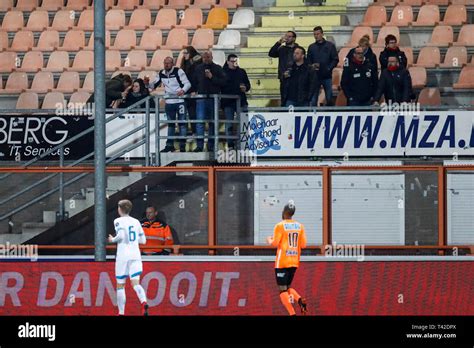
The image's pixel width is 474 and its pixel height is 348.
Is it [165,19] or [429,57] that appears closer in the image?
[429,57]

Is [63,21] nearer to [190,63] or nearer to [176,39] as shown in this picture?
[176,39]

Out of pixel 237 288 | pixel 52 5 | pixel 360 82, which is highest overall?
pixel 52 5

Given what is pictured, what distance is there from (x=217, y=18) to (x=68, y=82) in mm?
2906

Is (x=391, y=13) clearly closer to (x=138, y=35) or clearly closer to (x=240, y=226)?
(x=138, y=35)

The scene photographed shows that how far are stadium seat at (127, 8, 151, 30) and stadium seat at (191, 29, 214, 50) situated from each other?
1.18 metres

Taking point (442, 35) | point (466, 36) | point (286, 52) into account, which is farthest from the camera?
point (442, 35)

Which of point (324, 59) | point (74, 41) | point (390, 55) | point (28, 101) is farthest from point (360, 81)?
point (74, 41)

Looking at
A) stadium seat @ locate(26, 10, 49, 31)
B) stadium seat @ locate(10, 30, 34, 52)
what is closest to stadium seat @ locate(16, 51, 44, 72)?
stadium seat @ locate(10, 30, 34, 52)

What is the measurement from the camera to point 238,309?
20250mm

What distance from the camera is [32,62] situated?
91.6 ft

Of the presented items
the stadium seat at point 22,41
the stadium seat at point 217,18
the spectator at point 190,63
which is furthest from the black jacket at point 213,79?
the stadium seat at point 22,41

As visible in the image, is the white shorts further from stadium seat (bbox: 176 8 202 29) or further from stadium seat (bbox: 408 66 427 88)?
stadium seat (bbox: 176 8 202 29)

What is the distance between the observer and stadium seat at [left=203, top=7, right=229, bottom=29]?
91.6 ft

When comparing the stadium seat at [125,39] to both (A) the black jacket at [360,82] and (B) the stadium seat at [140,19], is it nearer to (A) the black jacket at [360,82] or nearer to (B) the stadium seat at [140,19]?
(B) the stadium seat at [140,19]
